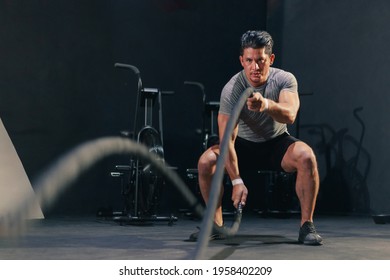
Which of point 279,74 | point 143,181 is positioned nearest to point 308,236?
point 279,74

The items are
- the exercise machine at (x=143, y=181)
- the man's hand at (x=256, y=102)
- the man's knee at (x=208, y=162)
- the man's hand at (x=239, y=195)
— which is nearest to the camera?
the man's hand at (x=256, y=102)

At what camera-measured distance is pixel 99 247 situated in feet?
11.7

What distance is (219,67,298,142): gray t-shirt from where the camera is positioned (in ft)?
12.5

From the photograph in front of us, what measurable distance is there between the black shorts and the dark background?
2.84 m

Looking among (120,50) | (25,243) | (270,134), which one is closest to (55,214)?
(120,50)

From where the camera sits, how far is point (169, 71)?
708 centimetres

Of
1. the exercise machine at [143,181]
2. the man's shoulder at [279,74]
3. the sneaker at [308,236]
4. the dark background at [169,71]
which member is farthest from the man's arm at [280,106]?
the dark background at [169,71]

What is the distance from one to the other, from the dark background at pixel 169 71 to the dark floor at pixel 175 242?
1.11m

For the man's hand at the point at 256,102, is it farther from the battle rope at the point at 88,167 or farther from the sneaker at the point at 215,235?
the battle rope at the point at 88,167

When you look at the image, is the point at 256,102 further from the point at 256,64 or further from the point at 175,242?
the point at 175,242

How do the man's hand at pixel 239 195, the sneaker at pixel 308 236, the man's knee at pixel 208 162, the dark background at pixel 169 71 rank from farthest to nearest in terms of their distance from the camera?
the dark background at pixel 169 71
the man's knee at pixel 208 162
the sneaker at pixel 308 236
the man's hand at pixel 239 195

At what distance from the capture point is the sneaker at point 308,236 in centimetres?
368
